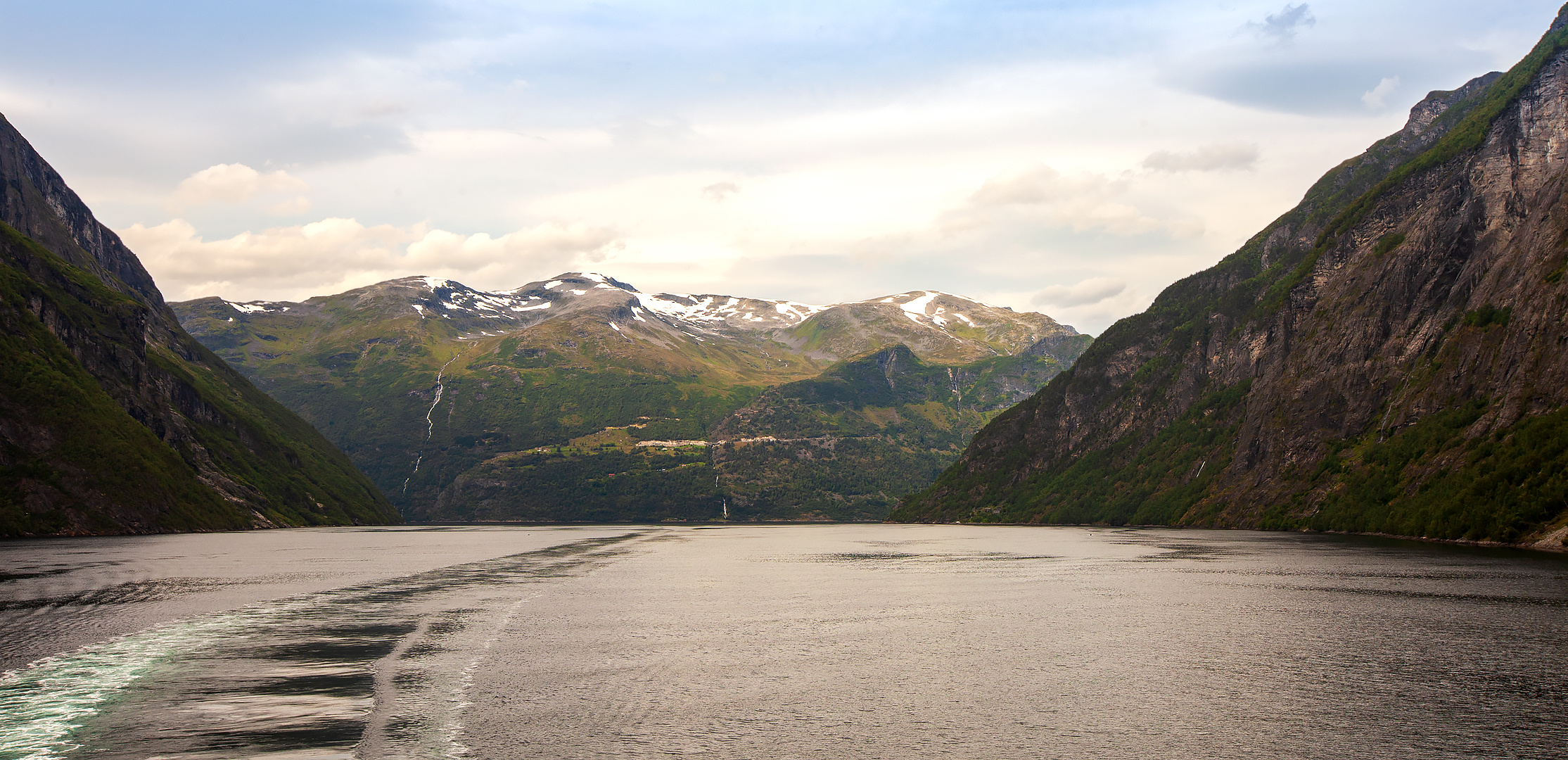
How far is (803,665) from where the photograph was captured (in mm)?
43438

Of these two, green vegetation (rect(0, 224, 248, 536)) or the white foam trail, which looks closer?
the white foam trail

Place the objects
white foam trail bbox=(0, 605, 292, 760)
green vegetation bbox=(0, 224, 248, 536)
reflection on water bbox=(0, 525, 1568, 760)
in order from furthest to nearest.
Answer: green vegetation bbox=(0, 224, 248, 536), reflection on water bbox=(0, 525, 1568, 760), white foam trail bbox=(0, 605, 292, 760)

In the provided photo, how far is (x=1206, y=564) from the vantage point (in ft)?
320

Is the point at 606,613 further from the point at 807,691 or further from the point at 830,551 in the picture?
the point at 830,551

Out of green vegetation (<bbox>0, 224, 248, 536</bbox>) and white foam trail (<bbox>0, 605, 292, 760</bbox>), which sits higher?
green vegetation (<bbox>0, 224, 248, 536</bbox>)

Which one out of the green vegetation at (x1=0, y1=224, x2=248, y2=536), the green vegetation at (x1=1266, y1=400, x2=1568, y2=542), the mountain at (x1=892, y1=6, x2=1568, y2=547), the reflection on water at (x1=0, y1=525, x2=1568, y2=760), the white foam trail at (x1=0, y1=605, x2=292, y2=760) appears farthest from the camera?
the green vegetation at (x1=0, y1=224, x2=248, y2=536)

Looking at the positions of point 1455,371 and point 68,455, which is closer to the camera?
point 1455,371

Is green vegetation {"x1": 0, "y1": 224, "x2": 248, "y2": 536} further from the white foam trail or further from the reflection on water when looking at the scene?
the white foam trail

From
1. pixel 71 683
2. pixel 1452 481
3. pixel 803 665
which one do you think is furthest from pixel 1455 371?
pixel 71 683

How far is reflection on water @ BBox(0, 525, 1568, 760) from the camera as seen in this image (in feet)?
97.3

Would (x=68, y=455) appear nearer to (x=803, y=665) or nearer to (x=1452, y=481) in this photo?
(x=803, y=665)

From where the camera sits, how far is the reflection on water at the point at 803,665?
29656 millimetres

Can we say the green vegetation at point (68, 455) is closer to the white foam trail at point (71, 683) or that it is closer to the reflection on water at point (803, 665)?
the reflection on water at point (803, 665)

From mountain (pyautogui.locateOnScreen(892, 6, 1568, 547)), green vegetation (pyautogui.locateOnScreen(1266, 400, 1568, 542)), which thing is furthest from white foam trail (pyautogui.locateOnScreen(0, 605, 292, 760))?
green vegetation (pyautogui.locateOnScreen(1266, 400, 1568, 542))
